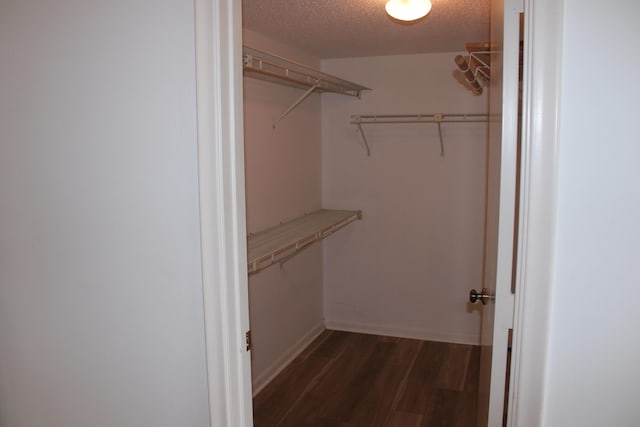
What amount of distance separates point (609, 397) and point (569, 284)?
252mm

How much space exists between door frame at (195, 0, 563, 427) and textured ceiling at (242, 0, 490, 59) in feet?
4.38

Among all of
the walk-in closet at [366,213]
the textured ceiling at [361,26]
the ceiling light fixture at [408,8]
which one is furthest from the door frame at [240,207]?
the walk-in closet at [366,213]

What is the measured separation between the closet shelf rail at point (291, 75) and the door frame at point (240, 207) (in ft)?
3.46

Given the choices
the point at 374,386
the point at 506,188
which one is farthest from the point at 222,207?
the point at 374,386

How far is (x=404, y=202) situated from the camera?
3.99 m

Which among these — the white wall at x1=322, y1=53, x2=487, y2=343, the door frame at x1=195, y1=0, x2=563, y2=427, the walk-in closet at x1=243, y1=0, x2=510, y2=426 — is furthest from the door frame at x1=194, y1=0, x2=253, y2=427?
the white wall at x1=322, y1=53, x2=487, y2=343

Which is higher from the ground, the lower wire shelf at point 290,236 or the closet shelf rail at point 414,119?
the closet shelf rail at point 414,119

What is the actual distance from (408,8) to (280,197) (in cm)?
167

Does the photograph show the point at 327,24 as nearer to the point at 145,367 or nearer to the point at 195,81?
the point at 195,81

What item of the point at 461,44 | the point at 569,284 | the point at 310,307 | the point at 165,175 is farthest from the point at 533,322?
the point at 310,307

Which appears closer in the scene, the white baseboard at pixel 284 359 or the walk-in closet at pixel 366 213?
the walk-in closet at pixel 366 213

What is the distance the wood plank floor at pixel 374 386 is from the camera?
2.85 metres

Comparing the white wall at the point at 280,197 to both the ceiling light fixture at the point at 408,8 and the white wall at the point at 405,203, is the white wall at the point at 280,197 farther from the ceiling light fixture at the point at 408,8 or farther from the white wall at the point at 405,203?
the ceiling light fixture at the point at 408,8

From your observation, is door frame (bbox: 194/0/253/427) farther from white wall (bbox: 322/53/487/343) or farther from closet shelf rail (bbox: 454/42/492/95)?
white wall (bbox: 322/53/487/343)
